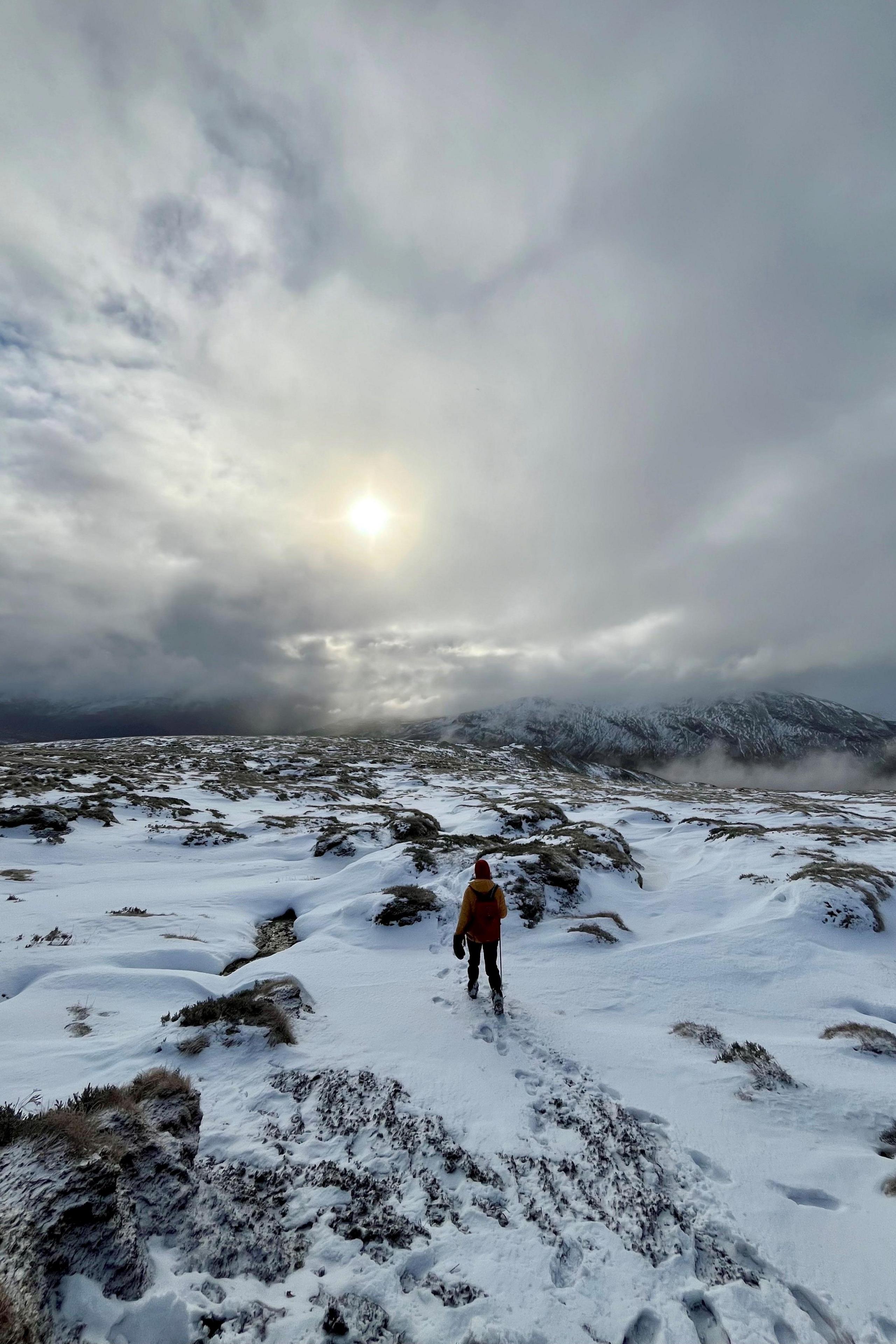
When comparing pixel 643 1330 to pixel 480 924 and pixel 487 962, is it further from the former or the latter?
pixel 480 924

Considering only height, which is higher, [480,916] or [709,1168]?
[480,916]

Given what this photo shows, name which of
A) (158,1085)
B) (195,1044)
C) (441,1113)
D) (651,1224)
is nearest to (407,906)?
(195,1044)

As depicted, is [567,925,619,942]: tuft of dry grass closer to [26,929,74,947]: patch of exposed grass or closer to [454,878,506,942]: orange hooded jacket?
[454,878,506,942]: orange hooded jacket

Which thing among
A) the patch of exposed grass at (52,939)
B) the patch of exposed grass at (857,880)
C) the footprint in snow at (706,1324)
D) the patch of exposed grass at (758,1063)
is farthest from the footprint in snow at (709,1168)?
the patch of exposed grass at (52,939)

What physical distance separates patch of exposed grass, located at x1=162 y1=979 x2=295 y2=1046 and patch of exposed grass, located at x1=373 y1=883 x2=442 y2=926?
5000 millimetres

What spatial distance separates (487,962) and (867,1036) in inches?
260

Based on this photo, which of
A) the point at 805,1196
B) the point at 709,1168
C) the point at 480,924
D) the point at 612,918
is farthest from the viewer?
the point at 612,918

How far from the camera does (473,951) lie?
9.96m

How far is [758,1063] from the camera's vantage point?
8.08 metres

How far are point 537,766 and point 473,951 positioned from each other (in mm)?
117246

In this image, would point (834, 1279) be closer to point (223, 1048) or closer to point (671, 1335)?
point (671, 1335)

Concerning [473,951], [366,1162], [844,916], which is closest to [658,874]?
[844,916]

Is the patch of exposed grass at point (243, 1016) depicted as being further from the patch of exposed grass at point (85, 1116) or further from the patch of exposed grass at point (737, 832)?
the patch of exposed grass at point (737, 832)

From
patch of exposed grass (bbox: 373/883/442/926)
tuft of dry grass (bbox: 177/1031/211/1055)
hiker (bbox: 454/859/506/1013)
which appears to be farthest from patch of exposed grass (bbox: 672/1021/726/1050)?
tuft of dry grass (bbox: 177/1031/211/1055)
